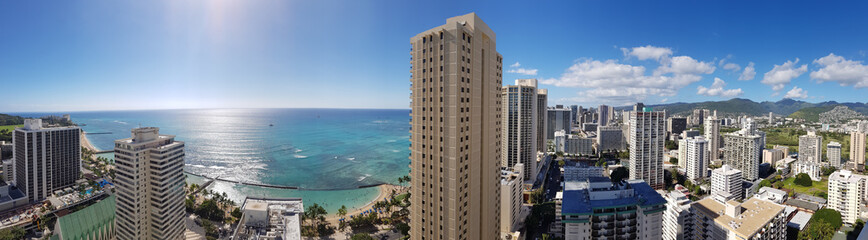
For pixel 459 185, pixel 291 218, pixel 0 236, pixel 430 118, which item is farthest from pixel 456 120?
pixel 0 236

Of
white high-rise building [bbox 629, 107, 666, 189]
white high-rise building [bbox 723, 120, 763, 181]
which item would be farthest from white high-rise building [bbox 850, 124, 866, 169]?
white high-rise building [bbox 629, 107, 666, 189]

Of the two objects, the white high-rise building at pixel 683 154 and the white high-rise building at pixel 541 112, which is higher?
the white high-rise building at pixel 541 112

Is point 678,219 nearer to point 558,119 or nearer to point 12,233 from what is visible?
point 12,233

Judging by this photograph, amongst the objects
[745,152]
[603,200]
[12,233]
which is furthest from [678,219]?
[12,233]

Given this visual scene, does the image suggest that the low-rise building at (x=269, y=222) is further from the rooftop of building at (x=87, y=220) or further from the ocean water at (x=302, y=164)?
the ocean water at (x=302, y=164)

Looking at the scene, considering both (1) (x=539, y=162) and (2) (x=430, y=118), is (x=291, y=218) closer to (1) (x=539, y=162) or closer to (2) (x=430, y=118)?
(2) (x=430, y=118)

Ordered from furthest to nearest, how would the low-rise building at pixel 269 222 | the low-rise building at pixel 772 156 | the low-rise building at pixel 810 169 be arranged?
the low-rise building at pixel 772 156
the low-rise building at pixel 810 169
the low-rise building at pixel 269 222

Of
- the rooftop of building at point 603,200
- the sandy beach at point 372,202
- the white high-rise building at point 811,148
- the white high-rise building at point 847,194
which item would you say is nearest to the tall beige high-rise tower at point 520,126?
the sandy beach at point 372,202
